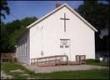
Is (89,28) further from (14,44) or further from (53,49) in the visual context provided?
(14,44)

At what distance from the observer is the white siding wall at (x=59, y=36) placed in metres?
33.5

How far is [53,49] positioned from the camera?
33.7m

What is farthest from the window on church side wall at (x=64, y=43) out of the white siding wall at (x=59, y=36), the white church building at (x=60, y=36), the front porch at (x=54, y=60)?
the front porch at (x=54, y=60)

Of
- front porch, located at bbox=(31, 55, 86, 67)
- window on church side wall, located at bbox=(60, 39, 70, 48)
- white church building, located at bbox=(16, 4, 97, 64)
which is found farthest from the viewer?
window on church side wall, located at bbox=(60, 39, 70, 48)

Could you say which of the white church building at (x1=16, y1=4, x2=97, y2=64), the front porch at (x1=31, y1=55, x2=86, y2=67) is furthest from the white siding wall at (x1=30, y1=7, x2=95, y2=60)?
the front porch at (x1=31, y1=55, x2=86, y2=67)

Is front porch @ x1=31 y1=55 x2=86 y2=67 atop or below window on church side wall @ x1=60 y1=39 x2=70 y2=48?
below

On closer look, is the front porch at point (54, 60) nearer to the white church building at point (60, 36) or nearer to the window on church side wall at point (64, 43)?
the white church building at point (60, 36)

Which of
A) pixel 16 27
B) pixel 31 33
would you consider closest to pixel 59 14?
pixel 31 33

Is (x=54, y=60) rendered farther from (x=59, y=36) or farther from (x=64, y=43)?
(x=59, y=36)

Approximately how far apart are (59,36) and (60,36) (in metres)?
0.09

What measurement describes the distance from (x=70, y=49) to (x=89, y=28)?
2.84 m

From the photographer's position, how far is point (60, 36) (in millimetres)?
34062

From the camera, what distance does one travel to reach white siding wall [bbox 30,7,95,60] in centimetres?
3353

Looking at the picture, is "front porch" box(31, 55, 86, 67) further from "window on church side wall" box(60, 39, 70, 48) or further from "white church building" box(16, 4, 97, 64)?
"window on church side wall" box(60, 39, 70, 48)
